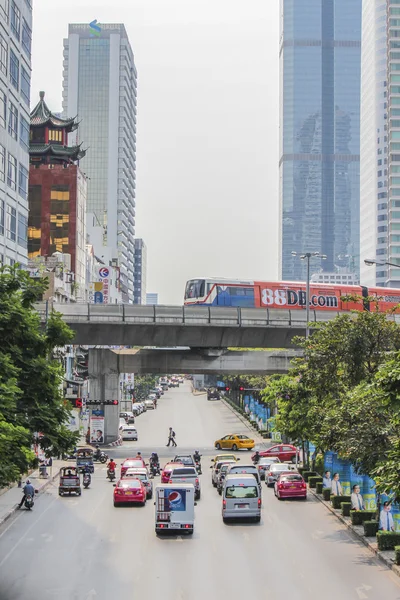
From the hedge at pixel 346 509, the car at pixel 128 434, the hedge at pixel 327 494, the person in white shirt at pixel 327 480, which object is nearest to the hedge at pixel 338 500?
the hedge at pixel 346 509

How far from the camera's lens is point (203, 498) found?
148ft

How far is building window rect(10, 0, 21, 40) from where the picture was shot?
55.8 m

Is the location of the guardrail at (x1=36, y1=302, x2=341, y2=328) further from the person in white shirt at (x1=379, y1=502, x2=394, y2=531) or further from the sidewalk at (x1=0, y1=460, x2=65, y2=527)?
the person in white shirt at (x1=379, y1=502, x2=394, y2=531)

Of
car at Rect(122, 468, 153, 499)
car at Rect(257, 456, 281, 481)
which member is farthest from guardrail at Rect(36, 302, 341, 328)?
car at Rect(122, 468, 153, 499)

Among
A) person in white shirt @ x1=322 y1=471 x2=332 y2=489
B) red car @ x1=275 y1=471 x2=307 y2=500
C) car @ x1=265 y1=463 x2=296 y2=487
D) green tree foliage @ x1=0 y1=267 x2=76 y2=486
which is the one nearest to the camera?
green tree foliage @ x1=0 y1=267 x2=76 y2=486

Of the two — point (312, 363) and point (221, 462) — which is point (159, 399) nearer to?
point (221, 462)

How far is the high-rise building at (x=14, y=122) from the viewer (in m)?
53.6

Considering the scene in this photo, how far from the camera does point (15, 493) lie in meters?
45.8

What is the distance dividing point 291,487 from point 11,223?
81.8ft

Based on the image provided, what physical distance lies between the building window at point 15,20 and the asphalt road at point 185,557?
29848mm

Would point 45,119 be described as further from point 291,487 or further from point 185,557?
point 185,557

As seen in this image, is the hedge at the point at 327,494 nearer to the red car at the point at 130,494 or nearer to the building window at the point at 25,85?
the red car at the point at 130,494

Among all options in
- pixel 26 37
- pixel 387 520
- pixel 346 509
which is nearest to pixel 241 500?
pixel 346 509

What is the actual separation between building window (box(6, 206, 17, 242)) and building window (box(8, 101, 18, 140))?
15.3ft
